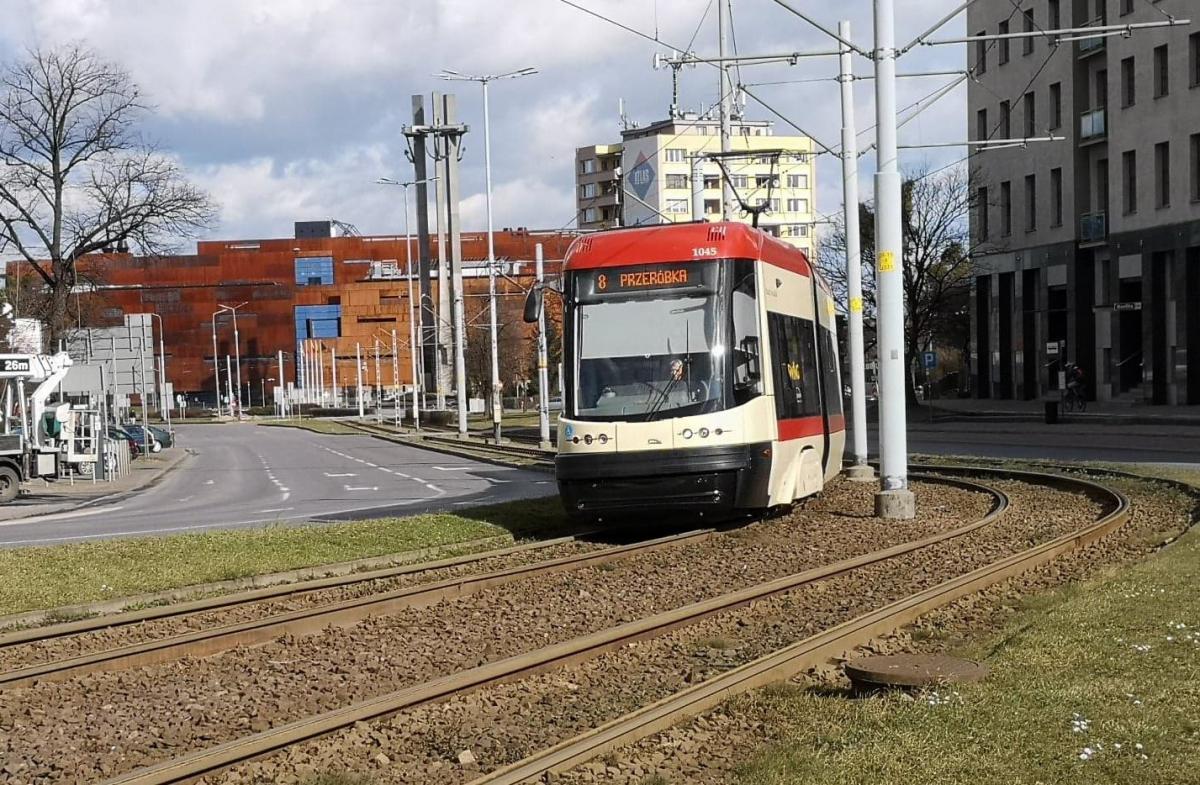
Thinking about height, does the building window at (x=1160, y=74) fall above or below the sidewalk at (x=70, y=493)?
above

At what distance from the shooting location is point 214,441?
75062 mm

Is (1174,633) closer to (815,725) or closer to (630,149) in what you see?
(815,725)

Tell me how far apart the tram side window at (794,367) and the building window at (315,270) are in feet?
444

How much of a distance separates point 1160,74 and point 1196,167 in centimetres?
396

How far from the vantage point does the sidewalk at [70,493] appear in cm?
2906

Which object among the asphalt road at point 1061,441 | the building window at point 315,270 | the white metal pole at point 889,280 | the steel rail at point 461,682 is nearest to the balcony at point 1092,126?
the asphalt road at point 1061,441

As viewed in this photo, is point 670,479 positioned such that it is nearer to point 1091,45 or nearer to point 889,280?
point 889,280

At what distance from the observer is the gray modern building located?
46281mm

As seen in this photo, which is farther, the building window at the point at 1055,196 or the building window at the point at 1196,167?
the building window at the point at 1055,196

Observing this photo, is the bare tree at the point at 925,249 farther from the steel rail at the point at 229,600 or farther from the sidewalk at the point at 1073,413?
the steel rail at the point at 229,600

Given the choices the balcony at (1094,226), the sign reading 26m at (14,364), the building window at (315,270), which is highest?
the building window at (315,270)

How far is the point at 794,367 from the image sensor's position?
17.5m

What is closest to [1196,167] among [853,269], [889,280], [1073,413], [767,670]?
[1073,413]

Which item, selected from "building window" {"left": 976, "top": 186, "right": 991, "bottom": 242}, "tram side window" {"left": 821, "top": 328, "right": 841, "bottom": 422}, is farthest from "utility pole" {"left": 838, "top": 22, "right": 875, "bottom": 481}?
"building window" {"left": 976, "top": 186, "right": 991, "bottom": 242}
